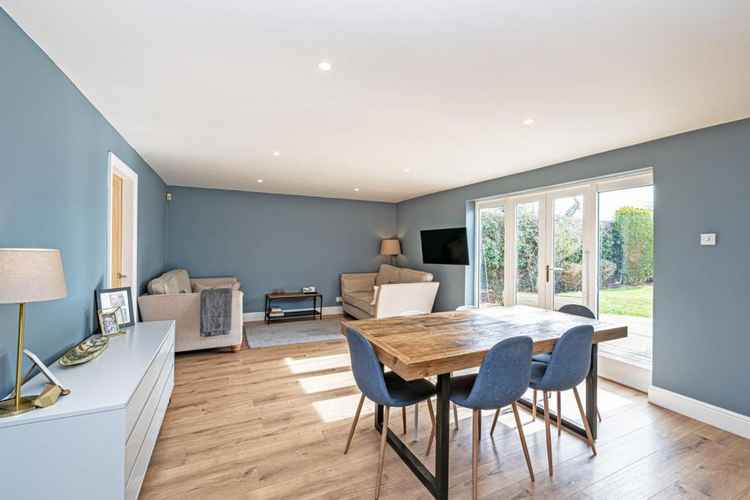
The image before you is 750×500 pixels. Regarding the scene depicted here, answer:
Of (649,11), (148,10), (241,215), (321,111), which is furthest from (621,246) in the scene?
(241,215)

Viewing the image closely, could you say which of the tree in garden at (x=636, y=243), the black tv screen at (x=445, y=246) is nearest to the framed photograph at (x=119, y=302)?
the black tv screen at (x=445, y=246)

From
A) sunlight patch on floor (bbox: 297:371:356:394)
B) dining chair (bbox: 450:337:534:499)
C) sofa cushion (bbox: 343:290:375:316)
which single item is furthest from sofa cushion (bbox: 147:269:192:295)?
dining chair (bbox: 450:337:534:499)

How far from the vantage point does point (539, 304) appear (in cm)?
442

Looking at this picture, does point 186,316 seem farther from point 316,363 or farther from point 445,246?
point 445,246

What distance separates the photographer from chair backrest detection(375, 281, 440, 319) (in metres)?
5.14

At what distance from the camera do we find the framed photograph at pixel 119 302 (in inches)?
104

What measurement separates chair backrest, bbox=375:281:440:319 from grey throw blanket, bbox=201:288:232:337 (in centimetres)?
205

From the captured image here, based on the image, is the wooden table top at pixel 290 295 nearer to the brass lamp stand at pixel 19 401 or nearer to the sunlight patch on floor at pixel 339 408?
the sunlight patch on floor at pixel 339 408

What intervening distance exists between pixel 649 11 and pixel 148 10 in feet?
7.05

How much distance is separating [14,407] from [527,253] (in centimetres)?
481

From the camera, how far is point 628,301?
3510mm

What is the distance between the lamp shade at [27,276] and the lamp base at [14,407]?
45 centimetres

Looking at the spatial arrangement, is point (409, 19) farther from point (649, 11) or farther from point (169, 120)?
point (169, 120)

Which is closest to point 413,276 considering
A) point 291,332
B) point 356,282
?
point 356,282
